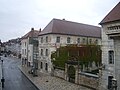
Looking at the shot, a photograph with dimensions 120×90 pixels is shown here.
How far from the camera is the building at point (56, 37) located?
143ft

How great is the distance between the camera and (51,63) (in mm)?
42781

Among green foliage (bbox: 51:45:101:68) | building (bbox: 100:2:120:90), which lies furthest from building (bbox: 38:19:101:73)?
building (bbox: 100:2:120:90)

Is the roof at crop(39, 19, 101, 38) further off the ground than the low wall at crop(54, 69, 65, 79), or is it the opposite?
the roof at crop(39, 19, 101, 38)

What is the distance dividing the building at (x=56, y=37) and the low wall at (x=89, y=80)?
1411cm

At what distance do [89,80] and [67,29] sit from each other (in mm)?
20327

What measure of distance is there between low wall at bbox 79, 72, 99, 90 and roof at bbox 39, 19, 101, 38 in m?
15.6

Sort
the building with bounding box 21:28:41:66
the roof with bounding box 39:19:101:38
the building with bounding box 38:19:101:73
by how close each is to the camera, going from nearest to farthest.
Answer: the building with bounding box 38:19:101:73, the roof with bounding box 39:19:101:38, the building with bounding box 21:28:41:66

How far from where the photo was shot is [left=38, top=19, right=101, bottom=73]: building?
4344 cm

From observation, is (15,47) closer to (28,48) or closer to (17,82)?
(28,48)

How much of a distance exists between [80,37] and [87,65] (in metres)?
10.7

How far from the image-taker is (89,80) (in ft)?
91.7

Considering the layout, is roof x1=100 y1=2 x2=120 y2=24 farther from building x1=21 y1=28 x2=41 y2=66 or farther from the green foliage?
building x1=21 y1=28 x2=41 y2=66

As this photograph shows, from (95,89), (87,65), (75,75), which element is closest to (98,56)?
(87,65)

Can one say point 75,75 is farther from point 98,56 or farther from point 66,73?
point 98,56
